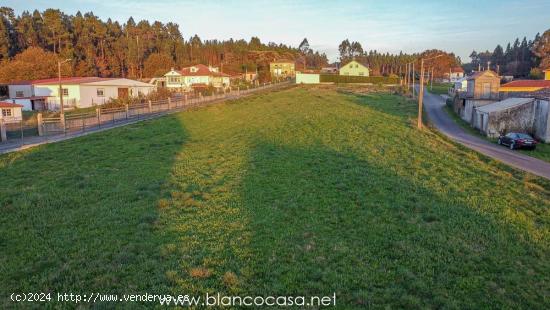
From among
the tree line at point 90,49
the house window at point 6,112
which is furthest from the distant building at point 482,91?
the tree line at point 90,49

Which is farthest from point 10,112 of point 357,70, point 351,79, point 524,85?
point 357,70

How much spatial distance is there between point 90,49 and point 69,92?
52.0m

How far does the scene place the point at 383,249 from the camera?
9.92 m

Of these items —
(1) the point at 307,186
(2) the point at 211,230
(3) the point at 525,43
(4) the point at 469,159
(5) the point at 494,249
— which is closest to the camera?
(5) the point at 494,249

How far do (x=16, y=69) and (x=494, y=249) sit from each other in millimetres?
86804

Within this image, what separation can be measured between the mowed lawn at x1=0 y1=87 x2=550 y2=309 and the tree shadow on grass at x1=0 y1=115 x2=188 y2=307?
0.15ft

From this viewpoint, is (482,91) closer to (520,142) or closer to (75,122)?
(520,142)

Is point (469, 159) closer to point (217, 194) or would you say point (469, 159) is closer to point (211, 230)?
point (217, 194)

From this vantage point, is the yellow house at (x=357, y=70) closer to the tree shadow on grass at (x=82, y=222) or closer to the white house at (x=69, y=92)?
the white house at (x=69, y=92)

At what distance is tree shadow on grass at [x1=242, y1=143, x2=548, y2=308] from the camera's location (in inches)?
306

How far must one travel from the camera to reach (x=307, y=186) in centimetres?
1582

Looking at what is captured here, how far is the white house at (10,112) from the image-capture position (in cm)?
3912

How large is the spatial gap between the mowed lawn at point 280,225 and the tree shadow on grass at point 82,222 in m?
0.05

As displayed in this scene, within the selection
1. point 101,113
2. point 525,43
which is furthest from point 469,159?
point 525,43
